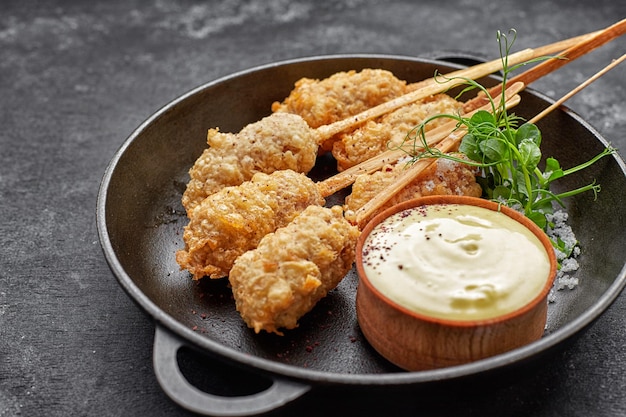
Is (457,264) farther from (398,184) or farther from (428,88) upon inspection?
(428,88)

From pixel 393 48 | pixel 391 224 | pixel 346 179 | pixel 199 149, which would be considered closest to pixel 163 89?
pixel 199 149

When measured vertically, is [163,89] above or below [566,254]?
below

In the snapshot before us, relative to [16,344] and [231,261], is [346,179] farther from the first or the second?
[16,344]

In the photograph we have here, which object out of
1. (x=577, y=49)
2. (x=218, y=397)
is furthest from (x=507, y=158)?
(x=218, y=397)

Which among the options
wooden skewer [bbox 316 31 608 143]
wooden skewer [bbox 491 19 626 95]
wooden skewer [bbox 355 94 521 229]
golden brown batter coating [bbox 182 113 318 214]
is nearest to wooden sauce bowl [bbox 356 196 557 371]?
wooden skewer [bbox 355 94 521 229]

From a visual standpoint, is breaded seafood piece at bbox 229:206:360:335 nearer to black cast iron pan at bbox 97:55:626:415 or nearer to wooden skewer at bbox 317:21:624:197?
black cast iron pan at bbox 97:55:626:415

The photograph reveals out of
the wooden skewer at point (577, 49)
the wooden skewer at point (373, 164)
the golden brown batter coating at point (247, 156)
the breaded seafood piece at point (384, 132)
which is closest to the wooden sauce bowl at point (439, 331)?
the wooden skewer at point (373, 164)

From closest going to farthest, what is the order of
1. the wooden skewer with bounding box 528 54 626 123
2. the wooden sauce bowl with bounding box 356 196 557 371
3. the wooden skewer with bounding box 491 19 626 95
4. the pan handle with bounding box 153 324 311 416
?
the pan handle with bounding box 153 324 311 416 < the wooden sauce bowl with bounding box 356 196 557 371 < the wooden skewer with bounding box 528 54 626 123 < the wooden skewer with bounding box 491 19 626 95
